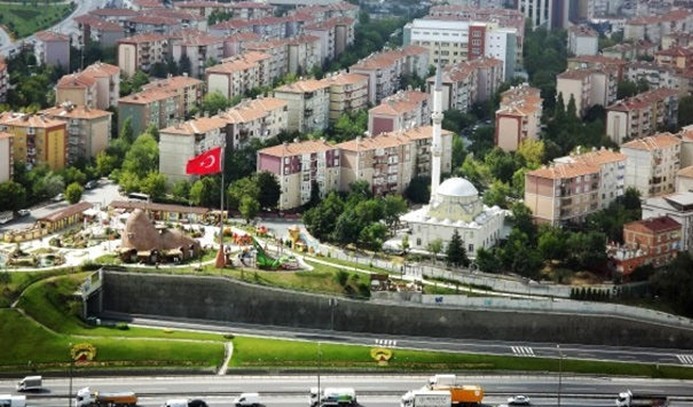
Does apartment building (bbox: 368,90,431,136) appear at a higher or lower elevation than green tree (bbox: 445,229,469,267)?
higher

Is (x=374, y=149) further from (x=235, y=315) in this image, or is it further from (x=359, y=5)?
(x=359, y=5)

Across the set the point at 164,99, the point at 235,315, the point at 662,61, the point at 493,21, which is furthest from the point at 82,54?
the point at 235,315

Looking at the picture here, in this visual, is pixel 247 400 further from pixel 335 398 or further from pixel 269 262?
pixel 269 262

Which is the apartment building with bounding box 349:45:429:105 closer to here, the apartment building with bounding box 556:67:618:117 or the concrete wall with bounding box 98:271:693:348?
the apartment building with bounding box 556:67:618:117

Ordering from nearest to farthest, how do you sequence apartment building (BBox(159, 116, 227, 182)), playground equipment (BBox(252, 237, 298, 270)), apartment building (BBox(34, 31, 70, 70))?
playground equipment (BBox(252, 237, 298, 270))
apartment building (BBox(159, 116, 227, 182))
apartment building (BBox(34, 31, 70, 70))

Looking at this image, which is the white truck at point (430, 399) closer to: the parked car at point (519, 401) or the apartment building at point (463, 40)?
the parked car at point (519, 401)

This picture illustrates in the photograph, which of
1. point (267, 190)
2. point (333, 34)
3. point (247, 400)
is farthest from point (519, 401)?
point (333, 34)

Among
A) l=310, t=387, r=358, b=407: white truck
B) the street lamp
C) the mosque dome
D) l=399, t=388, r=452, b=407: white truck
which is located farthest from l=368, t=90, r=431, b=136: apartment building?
l=399, t=388, r=452, b=407: white truck
